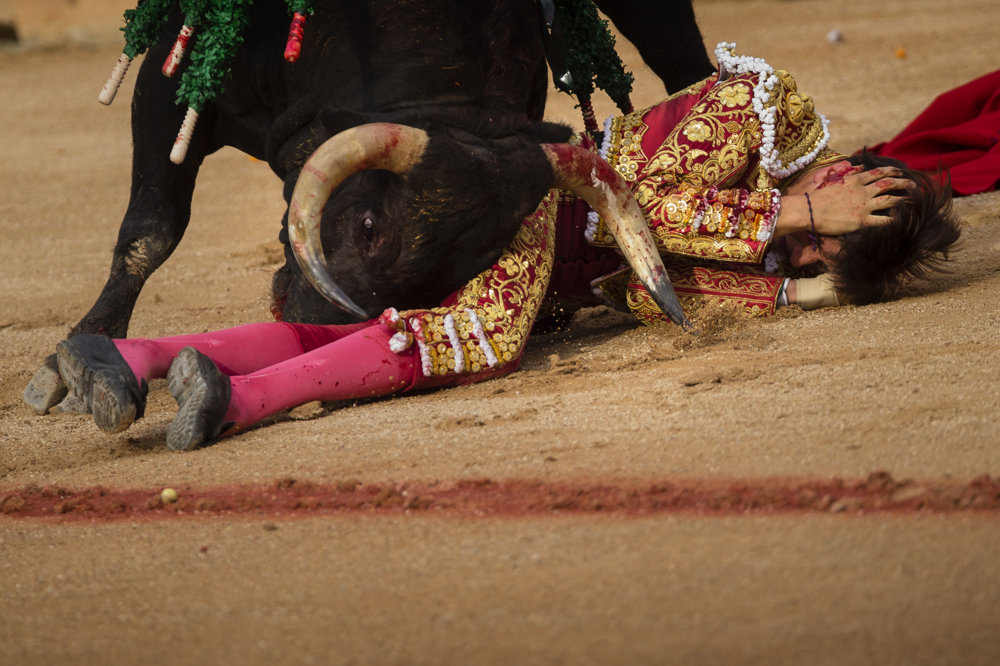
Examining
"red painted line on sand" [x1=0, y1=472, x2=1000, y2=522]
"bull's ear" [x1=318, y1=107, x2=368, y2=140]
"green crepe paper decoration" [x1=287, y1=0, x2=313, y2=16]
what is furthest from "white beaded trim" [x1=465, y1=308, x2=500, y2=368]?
"green crepe paper decoration" [x1=287, y1=0, x2=313, y2=16]

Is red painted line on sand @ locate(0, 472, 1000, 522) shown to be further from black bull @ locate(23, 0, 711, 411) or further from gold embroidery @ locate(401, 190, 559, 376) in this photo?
black bull @ locate(23, 0, 711, 411)

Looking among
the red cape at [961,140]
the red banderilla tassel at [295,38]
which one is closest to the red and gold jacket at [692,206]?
the red banderilla tassel at [295,38]

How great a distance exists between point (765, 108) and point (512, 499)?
5.24 ft

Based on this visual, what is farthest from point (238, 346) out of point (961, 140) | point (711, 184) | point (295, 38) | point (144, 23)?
point (961, 140)

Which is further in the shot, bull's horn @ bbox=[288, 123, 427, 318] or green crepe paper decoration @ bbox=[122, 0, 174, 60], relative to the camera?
green crepe paper decoration @ bbox=[122, 0, 174, 60]

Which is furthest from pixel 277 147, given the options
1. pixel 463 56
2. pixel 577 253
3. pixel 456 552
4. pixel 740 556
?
pixel 740 556

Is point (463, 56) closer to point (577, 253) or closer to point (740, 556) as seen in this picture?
point (577, 253)

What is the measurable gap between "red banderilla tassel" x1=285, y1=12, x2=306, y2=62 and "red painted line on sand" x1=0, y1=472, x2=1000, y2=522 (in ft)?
3.40

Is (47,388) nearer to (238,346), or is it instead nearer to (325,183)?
(238,346)

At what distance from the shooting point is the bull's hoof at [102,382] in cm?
236

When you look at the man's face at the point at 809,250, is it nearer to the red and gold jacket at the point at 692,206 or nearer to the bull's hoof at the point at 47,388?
the red and gold jacket at the point at 692,206

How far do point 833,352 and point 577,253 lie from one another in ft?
2.64

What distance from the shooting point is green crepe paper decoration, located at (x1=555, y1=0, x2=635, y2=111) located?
347 cm

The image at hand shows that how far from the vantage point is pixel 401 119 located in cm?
280
